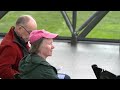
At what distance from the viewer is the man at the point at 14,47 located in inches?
148

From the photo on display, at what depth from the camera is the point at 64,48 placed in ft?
31.9

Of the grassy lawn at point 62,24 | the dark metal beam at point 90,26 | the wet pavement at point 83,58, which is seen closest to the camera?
the wet pavement at point 83,58

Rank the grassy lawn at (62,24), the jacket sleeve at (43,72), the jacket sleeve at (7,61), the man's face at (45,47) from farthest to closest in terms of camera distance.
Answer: the grassy lawn at (62,24), the jacket sleeve at (7,61), the man's face at (45,47), the jacket sleeve at (43,72)

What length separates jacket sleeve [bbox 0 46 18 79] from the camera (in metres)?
3.71

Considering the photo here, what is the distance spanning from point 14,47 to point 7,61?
0.20 metres

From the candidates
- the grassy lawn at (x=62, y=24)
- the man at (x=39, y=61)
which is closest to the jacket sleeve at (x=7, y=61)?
the man at (x=39, y=61)

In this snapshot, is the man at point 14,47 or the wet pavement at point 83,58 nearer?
the man at point 14,47

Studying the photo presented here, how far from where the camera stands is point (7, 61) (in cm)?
377

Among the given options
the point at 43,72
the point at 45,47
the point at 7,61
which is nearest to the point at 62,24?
the point at 7,61

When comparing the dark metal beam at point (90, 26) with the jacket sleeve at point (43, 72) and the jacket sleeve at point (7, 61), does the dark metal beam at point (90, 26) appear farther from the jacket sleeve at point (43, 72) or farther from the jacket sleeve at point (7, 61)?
the jacket sleeve at point (43, 72)

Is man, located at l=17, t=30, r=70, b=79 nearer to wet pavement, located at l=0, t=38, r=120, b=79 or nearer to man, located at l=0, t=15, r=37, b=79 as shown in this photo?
man, located at l=0, t=15, r=37, b=79

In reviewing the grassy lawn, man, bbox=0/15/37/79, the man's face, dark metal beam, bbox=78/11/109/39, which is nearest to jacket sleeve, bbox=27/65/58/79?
the man's face

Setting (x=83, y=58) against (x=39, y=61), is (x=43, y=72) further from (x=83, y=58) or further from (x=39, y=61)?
(x=83, y=58)
